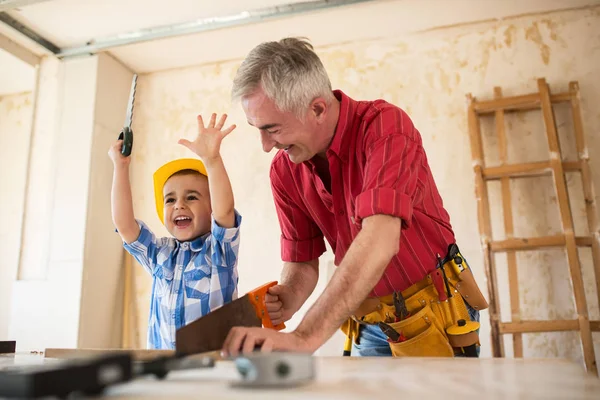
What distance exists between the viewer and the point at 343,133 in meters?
1.56

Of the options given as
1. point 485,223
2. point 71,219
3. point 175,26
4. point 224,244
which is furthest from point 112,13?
point 485,223

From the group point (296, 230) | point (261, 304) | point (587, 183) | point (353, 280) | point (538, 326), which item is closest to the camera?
point (353, 280)

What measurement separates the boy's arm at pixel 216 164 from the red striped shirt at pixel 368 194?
0.17 meters

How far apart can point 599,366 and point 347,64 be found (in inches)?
92.0

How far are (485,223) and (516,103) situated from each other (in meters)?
0.75

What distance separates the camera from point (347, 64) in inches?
143

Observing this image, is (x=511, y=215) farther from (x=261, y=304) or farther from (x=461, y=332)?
(x=261, y=304)

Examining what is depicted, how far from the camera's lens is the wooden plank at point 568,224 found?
272cm

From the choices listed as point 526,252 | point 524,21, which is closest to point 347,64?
point 524,21

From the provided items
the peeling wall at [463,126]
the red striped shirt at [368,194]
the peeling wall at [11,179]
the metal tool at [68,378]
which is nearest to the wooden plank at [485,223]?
the peeling wall at [463,126]

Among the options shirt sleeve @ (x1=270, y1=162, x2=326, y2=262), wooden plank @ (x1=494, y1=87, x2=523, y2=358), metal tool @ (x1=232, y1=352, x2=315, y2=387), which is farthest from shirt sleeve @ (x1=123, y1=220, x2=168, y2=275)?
wooden plank @ (x1=494, y1=87, x2=523, y2=358)

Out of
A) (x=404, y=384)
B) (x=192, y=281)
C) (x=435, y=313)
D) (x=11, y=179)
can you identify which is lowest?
(x=404, y=384)

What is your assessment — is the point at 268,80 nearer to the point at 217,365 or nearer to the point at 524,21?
the point at 217,365

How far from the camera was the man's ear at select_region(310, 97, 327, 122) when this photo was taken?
1.56 m
